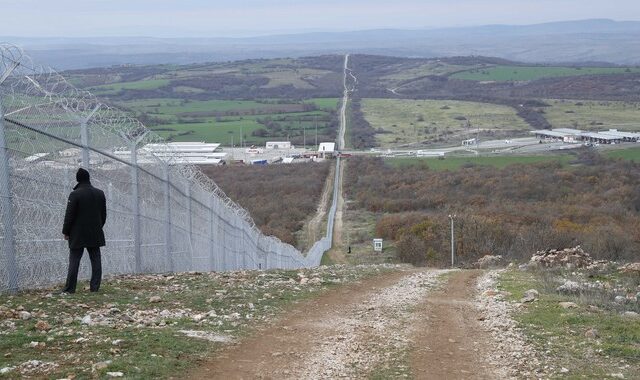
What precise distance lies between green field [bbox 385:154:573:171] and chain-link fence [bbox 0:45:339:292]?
60.3m

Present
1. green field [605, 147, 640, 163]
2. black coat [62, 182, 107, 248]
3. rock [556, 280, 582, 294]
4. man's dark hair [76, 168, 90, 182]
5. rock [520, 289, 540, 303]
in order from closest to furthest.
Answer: black coat [62, 182, 107, 248] < man's dark hair [76, 168, 90, 182] < rock [520, 289, 540, 303] < rock [556, 280, 582, 294] < green field [605, 147, 640, 163]

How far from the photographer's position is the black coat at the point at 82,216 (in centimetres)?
998

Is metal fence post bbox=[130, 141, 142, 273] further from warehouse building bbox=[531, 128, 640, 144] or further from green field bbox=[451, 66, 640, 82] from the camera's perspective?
green field bbox=[451, 66, 640, 82]

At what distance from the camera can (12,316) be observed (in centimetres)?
834

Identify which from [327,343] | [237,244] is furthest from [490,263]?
[327,343]

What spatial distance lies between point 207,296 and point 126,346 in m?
3.85

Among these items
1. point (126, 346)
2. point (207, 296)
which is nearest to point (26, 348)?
point (126, 346)

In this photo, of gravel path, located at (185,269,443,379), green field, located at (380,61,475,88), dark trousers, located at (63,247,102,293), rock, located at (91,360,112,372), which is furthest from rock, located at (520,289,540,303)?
green field, located at (380,61,475,88)

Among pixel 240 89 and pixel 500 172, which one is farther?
pixel 240 89

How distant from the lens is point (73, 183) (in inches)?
452

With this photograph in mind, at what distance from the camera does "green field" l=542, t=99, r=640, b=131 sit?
10894 centimetres

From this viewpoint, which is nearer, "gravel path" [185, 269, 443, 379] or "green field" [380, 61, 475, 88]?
"gravel path" [185, 269, 443, 379]

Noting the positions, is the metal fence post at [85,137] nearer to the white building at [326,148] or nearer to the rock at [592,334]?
the rock at [592,334]

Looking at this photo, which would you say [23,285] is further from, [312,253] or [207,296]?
[312,253]
